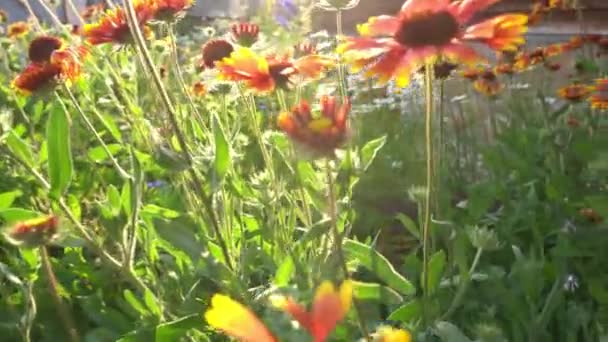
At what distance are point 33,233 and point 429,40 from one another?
1.50 ft

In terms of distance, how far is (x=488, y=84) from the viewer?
2.22 meters

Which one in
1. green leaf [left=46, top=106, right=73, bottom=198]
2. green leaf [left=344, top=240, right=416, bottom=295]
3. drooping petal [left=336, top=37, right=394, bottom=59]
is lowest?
green leaf [left=344, top=240, right=416, bottom=295]

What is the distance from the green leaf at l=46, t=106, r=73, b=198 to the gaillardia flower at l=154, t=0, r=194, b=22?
0.76ft

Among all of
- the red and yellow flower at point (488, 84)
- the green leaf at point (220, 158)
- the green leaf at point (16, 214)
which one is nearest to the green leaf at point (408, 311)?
the green leaf at point (220, 158)

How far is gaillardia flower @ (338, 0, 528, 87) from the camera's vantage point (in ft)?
2.68

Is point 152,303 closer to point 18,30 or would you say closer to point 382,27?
point 382,27

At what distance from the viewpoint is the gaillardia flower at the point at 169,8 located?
1.24 metres

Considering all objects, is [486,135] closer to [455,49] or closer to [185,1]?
[185,1]

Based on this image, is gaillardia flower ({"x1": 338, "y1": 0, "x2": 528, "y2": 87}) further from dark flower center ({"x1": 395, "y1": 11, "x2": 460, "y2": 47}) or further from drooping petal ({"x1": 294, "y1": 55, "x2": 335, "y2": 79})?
drooping petal ({"x1": 294, "y1": 55, "x2": 335, "y2": 79})

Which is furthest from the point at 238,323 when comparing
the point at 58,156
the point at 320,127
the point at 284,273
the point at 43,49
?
the point at 43,49

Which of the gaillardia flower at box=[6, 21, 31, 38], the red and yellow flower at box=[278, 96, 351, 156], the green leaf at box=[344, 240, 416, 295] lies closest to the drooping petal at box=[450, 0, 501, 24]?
the red and yellow flower at box=[278, 96, 351, 156]

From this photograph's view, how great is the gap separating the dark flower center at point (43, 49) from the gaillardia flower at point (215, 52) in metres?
0.28

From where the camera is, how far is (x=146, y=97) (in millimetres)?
2332

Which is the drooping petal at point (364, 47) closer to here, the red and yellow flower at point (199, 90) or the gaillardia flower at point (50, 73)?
the gaillardia flower at point (50, 73)
